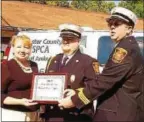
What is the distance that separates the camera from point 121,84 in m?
3.59

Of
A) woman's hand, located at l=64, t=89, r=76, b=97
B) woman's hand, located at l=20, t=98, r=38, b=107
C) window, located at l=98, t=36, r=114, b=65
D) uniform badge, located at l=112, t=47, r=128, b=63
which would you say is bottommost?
woman's hand, located at l=20, t=98, r=38, b=107

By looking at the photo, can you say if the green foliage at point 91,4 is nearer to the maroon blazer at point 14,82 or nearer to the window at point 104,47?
the window at point 104,47

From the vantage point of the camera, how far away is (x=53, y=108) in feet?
13.8

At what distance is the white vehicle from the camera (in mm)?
7078

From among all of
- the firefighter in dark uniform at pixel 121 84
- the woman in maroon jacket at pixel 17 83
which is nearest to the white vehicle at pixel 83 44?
the woman in maroon jacket at pixel 17 83

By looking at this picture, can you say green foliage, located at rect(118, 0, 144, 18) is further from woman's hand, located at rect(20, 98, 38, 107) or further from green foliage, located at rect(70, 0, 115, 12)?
woman's hand, located at rect(20, 98, 38, 107)

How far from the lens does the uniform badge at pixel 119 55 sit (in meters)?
3.55

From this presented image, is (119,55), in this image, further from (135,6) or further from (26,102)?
(135,6)

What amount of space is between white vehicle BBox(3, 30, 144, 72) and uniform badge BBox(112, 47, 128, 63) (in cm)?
299

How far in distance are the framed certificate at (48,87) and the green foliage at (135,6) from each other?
34.2 m

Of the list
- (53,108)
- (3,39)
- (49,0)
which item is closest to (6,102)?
(53,108)

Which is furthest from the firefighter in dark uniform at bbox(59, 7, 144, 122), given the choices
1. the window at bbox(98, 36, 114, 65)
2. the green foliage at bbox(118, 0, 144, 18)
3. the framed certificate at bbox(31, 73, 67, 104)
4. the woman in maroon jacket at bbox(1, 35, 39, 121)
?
the green foliage at bbox(118, 0, 144, 18)

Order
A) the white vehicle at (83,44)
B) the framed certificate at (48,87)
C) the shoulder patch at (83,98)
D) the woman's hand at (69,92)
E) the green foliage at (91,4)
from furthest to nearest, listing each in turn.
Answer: the green foliage at (91,4)
the white vehicle at (83,44)
the framed certificate at (48,87)
the woman's hand at (69,92)
the shoulder patch at (83,98)

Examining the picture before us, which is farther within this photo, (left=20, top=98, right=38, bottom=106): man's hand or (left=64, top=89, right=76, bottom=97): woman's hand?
(left=20, top=98, right=38, bottom=106): man's hand
